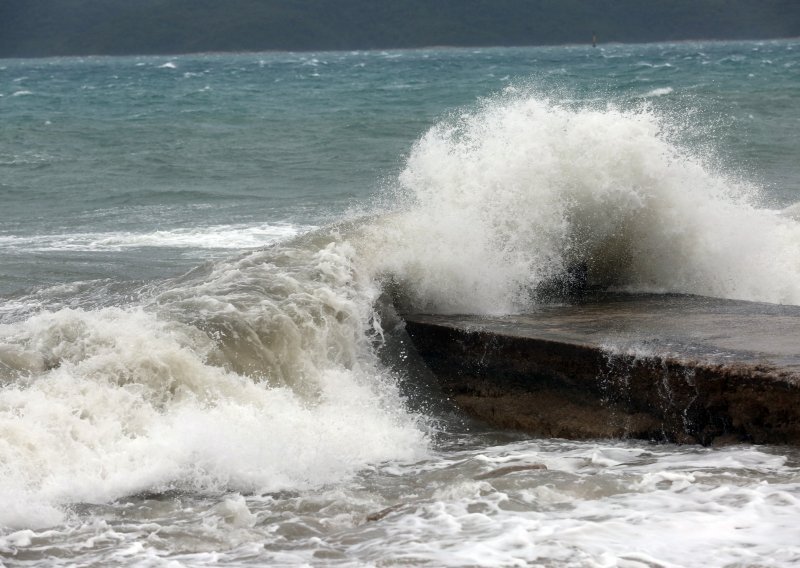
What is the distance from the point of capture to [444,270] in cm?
672

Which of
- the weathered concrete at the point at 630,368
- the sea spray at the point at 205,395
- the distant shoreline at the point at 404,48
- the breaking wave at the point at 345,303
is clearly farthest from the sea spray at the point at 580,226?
the distant shoreline at the point at 404,48

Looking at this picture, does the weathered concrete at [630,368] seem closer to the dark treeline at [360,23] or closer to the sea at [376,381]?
the sea at [376,381]

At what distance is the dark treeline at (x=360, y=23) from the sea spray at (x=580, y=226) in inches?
4061

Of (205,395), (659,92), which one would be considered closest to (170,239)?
(205,395)

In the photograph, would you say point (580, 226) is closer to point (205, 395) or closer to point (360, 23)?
point (205, 395)

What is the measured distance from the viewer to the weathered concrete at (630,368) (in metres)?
4.97

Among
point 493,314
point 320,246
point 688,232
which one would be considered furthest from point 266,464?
point 688,232

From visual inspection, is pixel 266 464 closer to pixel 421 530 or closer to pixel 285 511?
pixel 285 511

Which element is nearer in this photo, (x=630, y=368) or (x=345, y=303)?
(x=630, y=368)

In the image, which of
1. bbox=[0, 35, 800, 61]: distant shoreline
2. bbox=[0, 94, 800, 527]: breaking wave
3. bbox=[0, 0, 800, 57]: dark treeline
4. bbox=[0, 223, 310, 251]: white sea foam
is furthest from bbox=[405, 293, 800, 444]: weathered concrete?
bbox=[0, 0, 800, 57]: dark treeline

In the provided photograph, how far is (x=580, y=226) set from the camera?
22.9 ft

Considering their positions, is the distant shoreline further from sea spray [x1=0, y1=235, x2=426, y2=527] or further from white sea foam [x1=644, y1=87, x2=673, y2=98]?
sea spray [x1=0, y1=235, x2=426, y2=527]

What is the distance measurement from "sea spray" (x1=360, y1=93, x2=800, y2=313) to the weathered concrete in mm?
468

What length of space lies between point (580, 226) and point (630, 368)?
1837 mm
